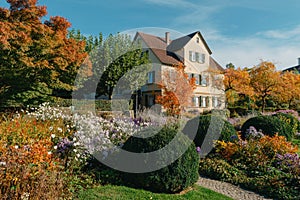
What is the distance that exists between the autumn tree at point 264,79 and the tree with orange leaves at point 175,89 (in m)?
5.98

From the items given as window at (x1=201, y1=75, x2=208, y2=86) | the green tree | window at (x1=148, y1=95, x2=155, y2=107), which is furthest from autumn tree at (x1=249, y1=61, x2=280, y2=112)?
the green tree

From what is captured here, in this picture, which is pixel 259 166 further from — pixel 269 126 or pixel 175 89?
pixel 175 89

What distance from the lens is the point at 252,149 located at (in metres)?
7.00

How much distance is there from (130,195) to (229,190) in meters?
2.30

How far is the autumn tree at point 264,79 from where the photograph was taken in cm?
2156

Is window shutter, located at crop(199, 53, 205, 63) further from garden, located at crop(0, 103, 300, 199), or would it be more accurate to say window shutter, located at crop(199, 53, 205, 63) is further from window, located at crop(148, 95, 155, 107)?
garden, located at crop(0, 103, 300, 199)

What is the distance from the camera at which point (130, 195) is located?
419cm

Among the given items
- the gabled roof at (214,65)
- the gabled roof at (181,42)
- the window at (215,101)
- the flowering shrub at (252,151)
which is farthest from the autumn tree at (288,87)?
the flowering shrub at (252,151)

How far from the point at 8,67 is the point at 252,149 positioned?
11.0 meters

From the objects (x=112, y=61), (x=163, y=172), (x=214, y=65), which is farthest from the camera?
(x=214, y=65)

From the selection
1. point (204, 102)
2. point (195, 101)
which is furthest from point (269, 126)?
point (204, 102)

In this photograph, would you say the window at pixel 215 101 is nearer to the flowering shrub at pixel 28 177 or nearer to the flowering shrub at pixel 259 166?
the flowering shrub at pixel 259 166

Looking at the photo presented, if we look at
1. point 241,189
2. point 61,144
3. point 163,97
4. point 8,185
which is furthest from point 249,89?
point 8,185

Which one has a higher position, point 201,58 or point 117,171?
point 201,58
